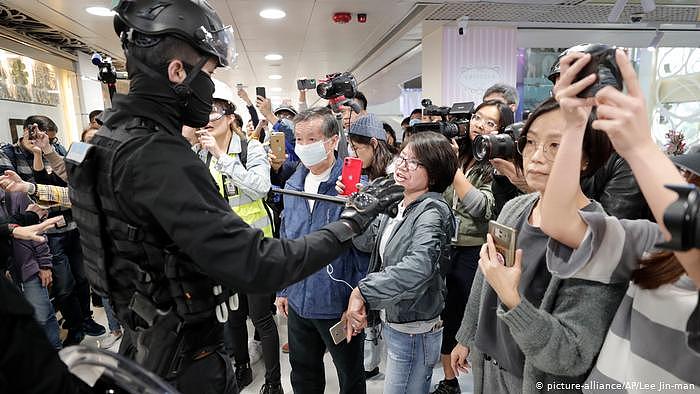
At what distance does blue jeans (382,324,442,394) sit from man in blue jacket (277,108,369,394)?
271 millimetres

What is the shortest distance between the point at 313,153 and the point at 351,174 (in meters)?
0.31

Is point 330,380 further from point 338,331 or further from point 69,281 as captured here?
point 69,281

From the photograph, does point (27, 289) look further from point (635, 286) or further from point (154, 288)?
point (635, 286)

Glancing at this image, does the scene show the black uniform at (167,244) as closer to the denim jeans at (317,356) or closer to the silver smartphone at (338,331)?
the silver smartphone at (338,331)

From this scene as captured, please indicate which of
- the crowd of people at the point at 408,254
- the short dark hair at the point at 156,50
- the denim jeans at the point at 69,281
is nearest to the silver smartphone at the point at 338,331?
the crowd of people at the point at 408,254

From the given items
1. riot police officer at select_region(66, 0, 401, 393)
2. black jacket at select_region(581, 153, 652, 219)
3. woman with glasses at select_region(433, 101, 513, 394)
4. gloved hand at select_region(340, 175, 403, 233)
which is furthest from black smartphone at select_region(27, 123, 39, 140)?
black jacket at select_region(581, 153, 652, 219)

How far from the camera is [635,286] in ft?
2.76

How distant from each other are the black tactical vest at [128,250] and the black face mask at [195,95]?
0.12m

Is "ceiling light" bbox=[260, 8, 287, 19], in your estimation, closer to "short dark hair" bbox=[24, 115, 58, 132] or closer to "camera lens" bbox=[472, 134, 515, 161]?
"short dark hair" bbox=[24, 115, 58, 132]

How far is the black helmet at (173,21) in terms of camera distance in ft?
3.53

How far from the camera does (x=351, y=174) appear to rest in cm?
177

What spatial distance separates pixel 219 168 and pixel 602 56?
73.4 inches

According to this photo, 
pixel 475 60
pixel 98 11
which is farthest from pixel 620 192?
pixel 98 11

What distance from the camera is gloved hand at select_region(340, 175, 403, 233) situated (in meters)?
1.23
